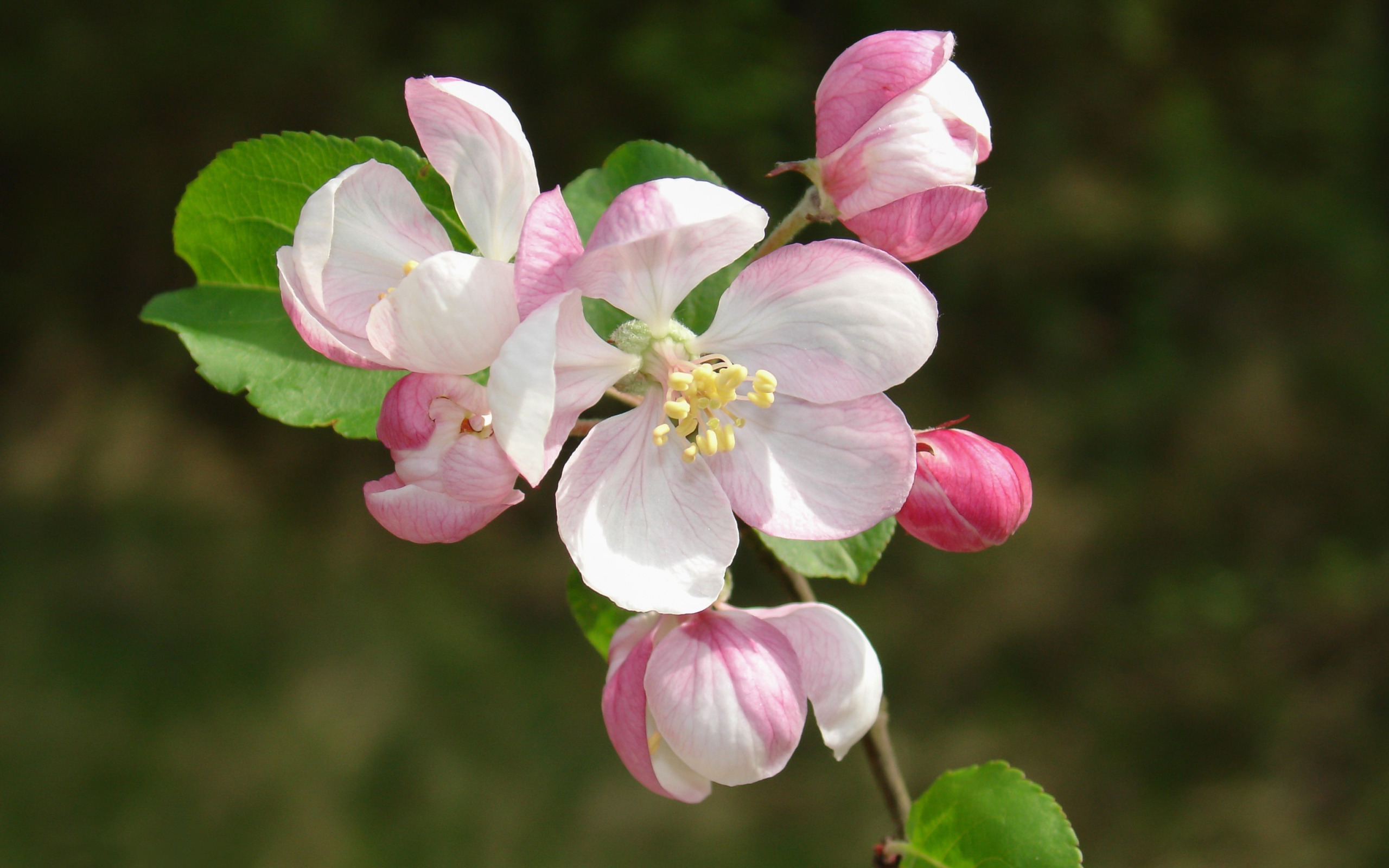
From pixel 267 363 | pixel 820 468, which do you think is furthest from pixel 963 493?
pixel 267 363

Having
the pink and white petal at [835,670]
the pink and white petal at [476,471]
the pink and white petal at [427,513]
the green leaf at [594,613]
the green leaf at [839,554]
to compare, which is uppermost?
the pink and white petal at [476,471]

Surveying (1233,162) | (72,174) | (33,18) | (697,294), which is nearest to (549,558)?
(72,174)

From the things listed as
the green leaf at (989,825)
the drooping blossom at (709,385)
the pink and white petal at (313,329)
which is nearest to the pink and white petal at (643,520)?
the drooping blossom at (709,385)

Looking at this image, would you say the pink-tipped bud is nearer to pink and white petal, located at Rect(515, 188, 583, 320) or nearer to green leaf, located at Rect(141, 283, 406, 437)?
pink and white petal, located at Rect(515, 188, 583, 320)

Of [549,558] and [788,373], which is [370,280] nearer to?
[788,373]

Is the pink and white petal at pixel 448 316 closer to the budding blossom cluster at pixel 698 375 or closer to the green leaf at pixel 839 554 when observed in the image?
the budding blossom cluster at pixel 698 375

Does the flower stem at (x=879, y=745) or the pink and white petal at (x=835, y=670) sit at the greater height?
the pink and white petal at (x=835, y=670)

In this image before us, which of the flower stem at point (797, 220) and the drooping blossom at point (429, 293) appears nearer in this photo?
the drooping blossom at point (429, 293)

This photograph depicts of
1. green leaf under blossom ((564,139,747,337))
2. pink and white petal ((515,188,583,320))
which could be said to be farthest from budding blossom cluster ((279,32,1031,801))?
green leaf under blossom ((564,139,747,337))
